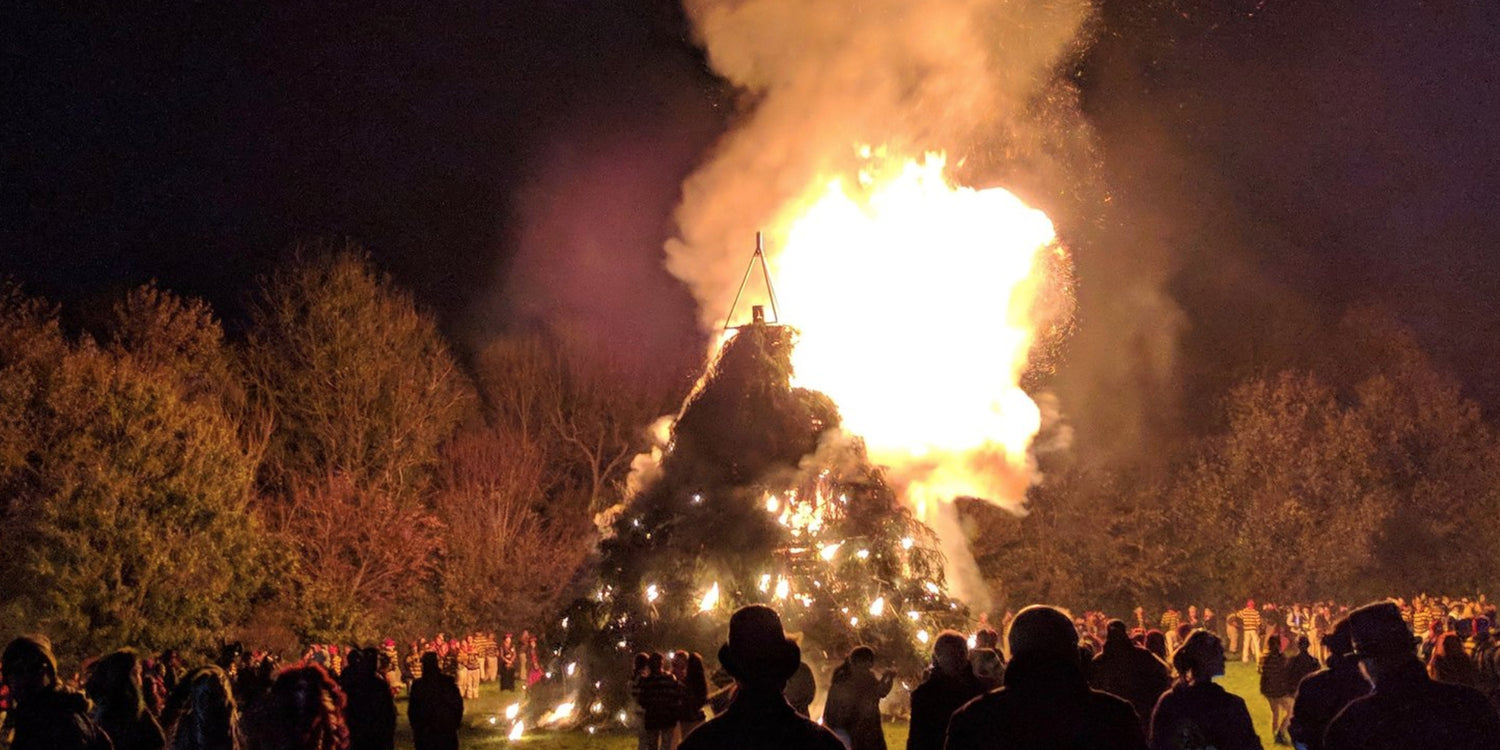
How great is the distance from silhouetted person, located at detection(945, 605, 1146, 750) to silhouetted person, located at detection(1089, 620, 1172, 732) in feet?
16.0

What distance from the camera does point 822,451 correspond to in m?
16.5

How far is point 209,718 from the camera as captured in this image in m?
6.94

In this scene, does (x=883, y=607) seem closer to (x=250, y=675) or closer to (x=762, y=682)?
(x=250, y=675)

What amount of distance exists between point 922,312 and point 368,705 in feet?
35.8

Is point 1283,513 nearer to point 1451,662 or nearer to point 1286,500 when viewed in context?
point 1286,500

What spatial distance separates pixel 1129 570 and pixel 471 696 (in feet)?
71.6

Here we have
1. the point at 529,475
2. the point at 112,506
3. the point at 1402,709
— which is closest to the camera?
the point at 1402,709

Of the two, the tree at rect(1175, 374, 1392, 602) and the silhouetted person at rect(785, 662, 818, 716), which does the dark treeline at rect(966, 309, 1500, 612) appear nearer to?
the tree at rect(1175, 374, 1392, 602)

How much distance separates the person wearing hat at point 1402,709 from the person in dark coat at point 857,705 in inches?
208

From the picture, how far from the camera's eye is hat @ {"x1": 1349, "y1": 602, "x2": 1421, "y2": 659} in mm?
4750

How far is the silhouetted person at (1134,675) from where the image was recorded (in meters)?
8.77

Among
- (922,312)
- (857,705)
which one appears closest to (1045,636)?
(857,705)

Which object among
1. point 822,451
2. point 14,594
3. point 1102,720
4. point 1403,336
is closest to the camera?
point 1102,720

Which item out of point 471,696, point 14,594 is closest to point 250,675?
point 471,696
